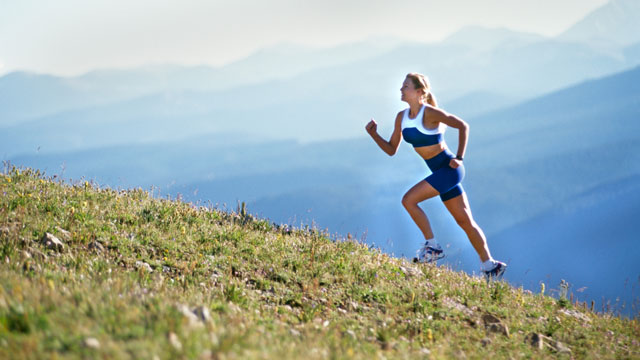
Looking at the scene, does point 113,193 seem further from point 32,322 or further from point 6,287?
point 32,322

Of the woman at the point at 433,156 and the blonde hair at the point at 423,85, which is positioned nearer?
the woman at the point at 433,156

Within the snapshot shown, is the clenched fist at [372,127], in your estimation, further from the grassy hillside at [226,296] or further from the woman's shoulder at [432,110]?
the grassy hillside at [226,296]

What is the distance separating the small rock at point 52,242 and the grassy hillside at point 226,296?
3 centimetres

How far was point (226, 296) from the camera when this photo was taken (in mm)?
5496

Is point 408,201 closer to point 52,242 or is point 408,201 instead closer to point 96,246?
point 96,246

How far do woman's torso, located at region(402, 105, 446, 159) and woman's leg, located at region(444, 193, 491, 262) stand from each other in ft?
2.84

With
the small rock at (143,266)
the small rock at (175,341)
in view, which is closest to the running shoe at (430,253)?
the small rock at (143,266)

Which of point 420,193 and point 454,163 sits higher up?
point 454,163

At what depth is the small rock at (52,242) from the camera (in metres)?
6.39

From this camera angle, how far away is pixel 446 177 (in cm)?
800

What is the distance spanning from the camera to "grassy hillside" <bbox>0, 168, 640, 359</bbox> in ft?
10.4

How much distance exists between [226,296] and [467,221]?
177 inches

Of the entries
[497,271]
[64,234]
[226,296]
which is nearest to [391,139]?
[497,271]

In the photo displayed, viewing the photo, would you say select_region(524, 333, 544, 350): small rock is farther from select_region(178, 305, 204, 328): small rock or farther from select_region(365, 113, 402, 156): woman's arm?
select_region(178, 305, 204, 328): small rock
